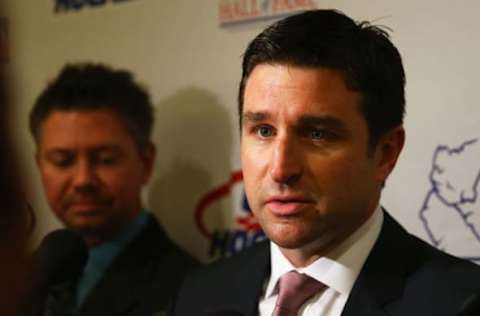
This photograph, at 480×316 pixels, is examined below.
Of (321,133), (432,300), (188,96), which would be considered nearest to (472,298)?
(432,300)

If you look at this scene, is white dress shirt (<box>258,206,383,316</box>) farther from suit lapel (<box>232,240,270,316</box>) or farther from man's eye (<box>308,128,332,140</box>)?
man's eye (<box>308,128,332,140</box>)

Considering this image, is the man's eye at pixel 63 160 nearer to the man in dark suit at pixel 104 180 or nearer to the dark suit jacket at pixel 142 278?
the man in dark suit at pixel 104 180

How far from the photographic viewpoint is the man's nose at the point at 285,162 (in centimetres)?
107

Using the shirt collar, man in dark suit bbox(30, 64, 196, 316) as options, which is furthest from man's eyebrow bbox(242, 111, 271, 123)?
man in dark suit bbox(30, 64, 196, 316)

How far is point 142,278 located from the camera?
1608mm

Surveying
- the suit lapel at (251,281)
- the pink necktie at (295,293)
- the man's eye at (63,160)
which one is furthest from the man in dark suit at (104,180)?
the pink necktie at (295,293)

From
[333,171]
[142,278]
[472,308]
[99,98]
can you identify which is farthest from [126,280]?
[472,308]

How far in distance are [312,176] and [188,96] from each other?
0.85 m

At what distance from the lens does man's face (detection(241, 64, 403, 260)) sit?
1092mm

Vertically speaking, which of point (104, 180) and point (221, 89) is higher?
point (221, 89)

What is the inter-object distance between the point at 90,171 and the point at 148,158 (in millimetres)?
176

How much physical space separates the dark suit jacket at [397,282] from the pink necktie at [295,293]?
0.23 ft

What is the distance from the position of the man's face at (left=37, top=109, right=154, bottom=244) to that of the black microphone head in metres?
0.51

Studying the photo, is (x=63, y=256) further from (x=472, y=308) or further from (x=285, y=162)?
(x=472, y=308)
